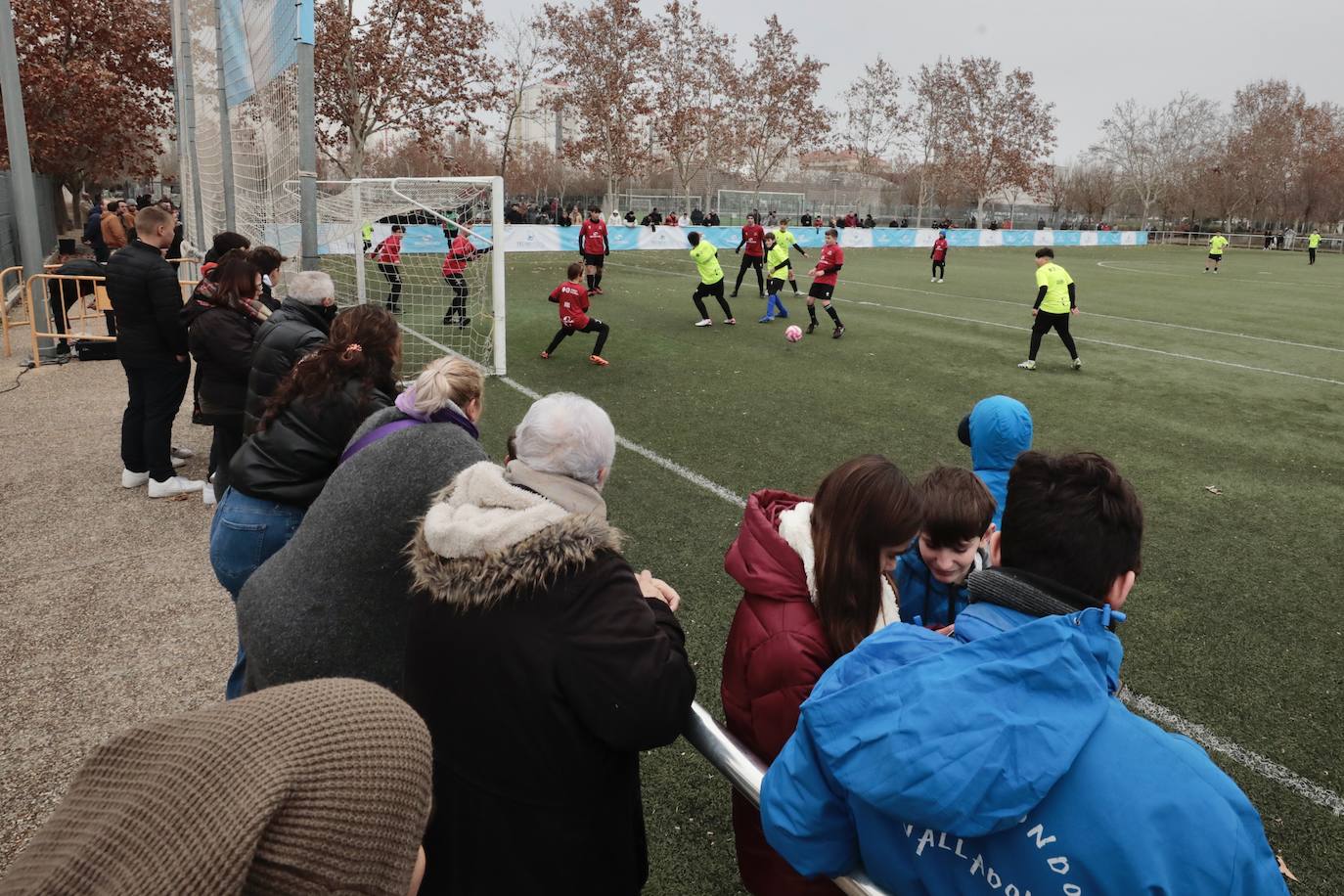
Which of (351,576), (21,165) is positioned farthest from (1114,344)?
(21,165)

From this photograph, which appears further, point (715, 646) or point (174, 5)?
point (174, 5)

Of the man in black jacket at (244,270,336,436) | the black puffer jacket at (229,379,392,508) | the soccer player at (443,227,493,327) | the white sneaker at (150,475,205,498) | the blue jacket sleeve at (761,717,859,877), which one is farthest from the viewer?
the soccer player at (443,227,493,327)

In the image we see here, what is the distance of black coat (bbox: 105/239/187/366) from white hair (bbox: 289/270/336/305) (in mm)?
1533

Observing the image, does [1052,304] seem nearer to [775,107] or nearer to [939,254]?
[939,254]

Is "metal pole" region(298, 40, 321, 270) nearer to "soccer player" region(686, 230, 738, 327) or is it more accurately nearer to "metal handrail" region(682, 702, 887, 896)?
"metal handrail" region(682, 702, 887, 896)

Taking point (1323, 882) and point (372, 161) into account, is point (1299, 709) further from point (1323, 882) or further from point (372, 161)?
point (372, 161)

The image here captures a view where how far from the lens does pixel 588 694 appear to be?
5.69 feet

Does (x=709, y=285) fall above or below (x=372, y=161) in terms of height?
below

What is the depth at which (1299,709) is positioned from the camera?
158 inches

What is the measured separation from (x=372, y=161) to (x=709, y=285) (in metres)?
48.1

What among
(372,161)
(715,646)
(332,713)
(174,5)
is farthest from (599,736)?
(372,161)

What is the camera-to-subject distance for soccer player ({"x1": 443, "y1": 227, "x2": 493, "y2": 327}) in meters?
12.9

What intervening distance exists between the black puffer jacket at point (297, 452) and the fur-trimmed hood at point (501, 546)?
1.54 m

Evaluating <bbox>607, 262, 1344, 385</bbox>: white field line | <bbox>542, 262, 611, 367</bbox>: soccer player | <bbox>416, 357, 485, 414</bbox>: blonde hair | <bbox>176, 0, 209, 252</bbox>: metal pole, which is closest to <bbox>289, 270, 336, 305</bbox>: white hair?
<bbox>416, 357, 485, 414</bbox>: blonde hair
